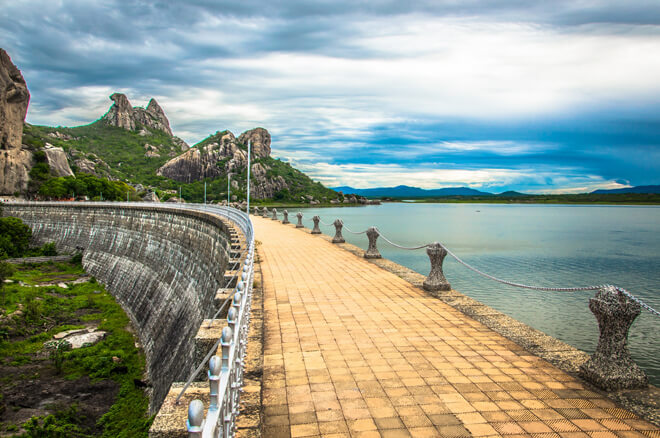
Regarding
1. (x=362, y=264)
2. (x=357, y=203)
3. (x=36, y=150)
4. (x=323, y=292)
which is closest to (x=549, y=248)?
(x=362, y=264)

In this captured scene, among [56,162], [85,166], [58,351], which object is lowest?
[58,351]

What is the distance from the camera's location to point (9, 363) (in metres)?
20.4

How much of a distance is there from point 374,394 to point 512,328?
3.46m

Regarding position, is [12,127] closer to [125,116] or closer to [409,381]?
[409,381]

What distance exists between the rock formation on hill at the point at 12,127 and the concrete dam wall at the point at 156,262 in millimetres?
28570

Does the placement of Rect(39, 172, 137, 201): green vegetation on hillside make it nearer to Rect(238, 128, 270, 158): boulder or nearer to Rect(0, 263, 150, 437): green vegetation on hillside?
Rect(0, 263, 150, 437): green vegetation on hillside

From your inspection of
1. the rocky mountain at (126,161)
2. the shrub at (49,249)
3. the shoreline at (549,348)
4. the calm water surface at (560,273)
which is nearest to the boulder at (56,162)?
the rocky mountain at (126,161)

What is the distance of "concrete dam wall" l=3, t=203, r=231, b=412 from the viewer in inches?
664

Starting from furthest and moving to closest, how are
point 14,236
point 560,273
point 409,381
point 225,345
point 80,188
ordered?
1. point 80,188
2. point 14,236
3. point 560,273
4. point 409,381
5. point 225,345

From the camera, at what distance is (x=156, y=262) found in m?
30.0

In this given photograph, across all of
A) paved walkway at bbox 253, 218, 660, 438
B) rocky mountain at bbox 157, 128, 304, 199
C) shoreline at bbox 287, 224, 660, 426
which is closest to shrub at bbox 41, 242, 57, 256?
paved walkway at bbox 253, 218, 660, 438

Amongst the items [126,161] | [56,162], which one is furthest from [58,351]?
[126,161]

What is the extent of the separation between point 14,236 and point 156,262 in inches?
1294

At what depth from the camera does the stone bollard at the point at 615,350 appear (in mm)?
4898
